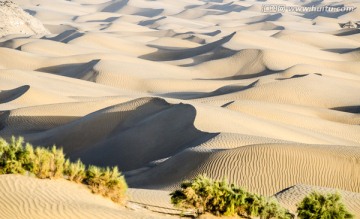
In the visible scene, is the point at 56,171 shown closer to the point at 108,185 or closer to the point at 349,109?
the point at 108,185

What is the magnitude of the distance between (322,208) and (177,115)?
1316 centimetres

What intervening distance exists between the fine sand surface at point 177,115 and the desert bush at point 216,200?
49 cm

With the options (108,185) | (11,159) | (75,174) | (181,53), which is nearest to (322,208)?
(108,185)

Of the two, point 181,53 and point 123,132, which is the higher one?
point 123,132

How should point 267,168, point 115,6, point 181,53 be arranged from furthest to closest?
point 115,6, point 181,53, point 267,168

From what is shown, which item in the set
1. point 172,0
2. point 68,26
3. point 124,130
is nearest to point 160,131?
point 124,130

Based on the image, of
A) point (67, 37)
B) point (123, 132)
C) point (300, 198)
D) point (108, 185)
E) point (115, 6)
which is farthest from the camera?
point (115, 6)

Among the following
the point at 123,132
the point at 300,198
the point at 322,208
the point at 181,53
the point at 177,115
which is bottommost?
the point at 181,53

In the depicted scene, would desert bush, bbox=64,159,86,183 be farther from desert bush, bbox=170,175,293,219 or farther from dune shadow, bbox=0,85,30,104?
dune shadow, bbox=0,85,30,104

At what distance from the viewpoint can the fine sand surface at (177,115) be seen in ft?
42.3

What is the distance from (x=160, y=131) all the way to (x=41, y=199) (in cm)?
1291

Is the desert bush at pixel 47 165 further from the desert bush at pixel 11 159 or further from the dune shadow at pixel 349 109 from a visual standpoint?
the dune shadow at pixel 349 109

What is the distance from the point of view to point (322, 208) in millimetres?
9523

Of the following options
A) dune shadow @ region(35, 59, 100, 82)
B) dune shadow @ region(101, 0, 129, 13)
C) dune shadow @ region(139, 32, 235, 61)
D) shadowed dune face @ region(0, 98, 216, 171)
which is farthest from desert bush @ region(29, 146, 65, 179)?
dune shadow @ region(101, 0, 129, 13)
